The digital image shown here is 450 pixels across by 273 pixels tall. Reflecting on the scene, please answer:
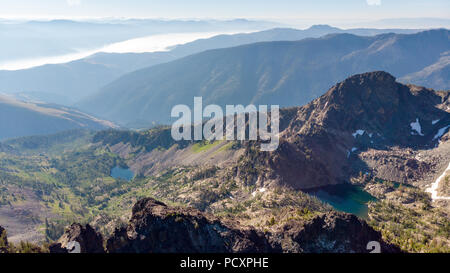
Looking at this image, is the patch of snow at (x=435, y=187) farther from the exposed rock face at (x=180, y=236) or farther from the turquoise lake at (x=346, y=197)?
the exposed rock face at (x=180, y=236)

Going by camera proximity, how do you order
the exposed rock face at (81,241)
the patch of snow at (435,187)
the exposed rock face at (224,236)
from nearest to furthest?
the exposed rock face at (224,236) < the exposed rock face at (81,241) < the patch of snow at (435,187)

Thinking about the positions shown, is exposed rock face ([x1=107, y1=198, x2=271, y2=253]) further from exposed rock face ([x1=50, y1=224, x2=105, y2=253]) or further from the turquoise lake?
the turquoise lake

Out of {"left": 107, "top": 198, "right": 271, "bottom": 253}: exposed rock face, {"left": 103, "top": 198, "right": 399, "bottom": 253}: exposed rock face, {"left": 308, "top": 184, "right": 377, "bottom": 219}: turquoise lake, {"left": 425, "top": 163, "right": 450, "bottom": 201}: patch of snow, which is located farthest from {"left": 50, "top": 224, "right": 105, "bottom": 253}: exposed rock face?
{"left": 425, "top": 163, "right": 450, "bottom": 201}: patch of snow

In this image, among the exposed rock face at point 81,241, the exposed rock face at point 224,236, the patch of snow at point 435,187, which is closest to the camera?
the exposed rock face at point 224,236

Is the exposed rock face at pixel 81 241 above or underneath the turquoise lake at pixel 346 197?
above

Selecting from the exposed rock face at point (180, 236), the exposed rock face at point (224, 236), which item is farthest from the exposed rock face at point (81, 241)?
the exposed rock face at point (224, 236)
